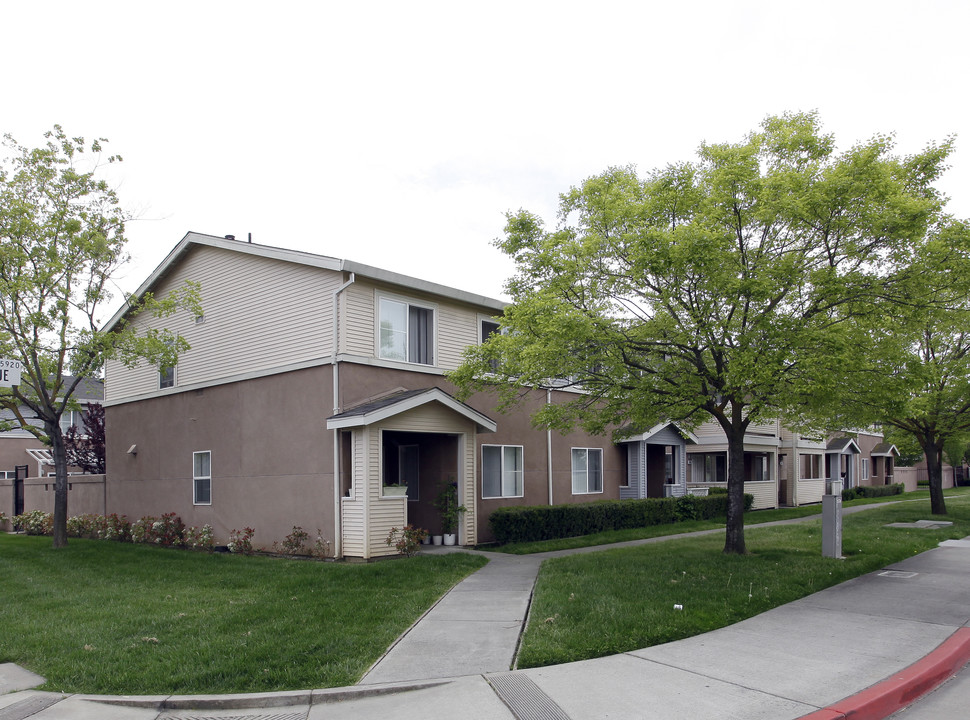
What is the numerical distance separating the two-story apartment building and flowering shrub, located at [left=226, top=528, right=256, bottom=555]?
29cm

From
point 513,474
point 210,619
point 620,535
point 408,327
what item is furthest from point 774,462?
point 210,619

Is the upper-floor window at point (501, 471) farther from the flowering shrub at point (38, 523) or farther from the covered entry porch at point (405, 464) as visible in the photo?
the flowering shrub at point (38, 523)

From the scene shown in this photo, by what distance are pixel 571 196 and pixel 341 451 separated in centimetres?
664

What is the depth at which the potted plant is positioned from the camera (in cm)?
1670

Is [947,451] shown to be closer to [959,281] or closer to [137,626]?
[959,281]

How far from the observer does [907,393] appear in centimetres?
1215

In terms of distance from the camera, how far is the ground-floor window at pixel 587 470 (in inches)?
844

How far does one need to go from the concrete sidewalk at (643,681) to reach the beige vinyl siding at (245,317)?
8.39 metres

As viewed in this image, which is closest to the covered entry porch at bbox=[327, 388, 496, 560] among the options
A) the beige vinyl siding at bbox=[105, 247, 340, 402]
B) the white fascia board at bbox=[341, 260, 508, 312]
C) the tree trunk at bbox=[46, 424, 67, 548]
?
the beige vinyl siding at bbox=[105, 247, 340, 402]

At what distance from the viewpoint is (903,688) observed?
21.4 feet

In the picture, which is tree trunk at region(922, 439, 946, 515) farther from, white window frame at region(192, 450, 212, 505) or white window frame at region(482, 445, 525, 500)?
white window frame at region(192, 450, 212, 505)

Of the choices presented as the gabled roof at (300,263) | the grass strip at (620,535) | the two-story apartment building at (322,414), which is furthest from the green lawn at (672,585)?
the gabled roof at (300,263)

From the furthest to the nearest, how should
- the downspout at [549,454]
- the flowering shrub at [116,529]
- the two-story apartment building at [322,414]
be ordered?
1. the flowering shrub at [116,529]
2. the downspout at [549,454]
3. the two-story apartment building at [322,414]

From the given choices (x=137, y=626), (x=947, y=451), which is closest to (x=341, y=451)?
(x=137, y=626)
